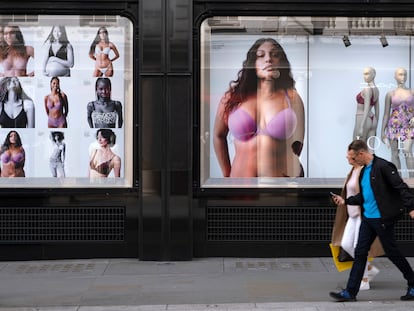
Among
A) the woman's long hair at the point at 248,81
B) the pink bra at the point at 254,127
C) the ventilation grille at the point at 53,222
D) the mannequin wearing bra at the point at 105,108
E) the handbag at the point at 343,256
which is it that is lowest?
the handbag at the point at 343,256

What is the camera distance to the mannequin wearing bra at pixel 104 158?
32.3 feet

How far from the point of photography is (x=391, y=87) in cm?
1009

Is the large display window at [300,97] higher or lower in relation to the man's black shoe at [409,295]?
higher

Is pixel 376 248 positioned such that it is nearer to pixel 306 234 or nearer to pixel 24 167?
pixel 306 234

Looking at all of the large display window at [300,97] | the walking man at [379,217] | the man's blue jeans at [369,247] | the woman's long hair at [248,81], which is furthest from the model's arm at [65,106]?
the man's blue jeans at [369,247]

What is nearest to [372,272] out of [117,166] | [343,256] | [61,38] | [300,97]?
[343,256]

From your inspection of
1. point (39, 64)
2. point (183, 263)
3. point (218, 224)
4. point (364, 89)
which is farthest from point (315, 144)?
point (39, 64)

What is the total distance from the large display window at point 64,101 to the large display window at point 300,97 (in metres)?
1.28

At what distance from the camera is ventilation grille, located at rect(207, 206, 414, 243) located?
31.8 ft

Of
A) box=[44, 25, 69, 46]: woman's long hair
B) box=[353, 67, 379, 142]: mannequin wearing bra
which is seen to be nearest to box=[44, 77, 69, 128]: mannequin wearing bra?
box=[44, 25, 69, 46]: woman's long hair

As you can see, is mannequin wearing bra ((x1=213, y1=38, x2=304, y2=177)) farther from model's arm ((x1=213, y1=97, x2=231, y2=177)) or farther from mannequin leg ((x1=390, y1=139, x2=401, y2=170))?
mannequin leg ((x1=390, y1=139, x2=401, y2=170))

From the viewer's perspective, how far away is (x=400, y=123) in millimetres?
10062

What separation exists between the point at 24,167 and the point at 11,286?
2.26m

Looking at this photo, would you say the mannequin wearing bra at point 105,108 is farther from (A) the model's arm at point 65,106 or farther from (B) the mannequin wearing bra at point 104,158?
(A) the model's arm at point 65,106
